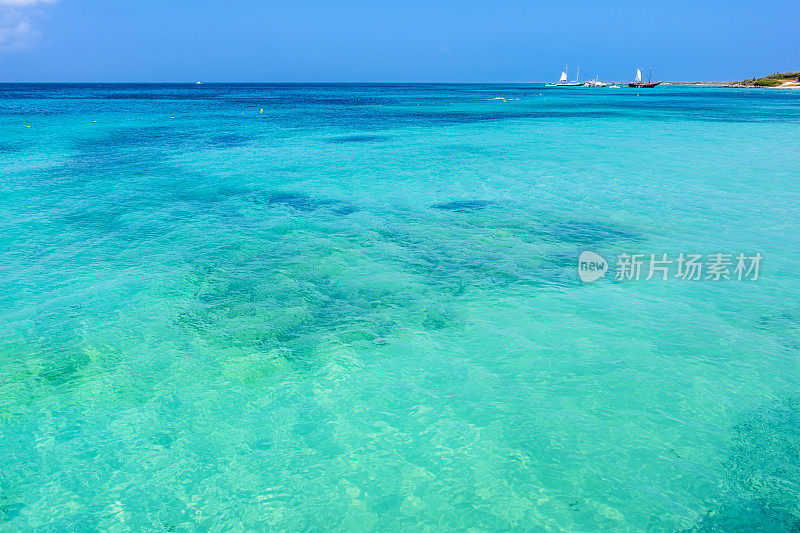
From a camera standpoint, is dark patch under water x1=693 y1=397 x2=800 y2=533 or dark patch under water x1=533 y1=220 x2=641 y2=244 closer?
dark patch under water x1=693 y1=397 x2=800 y2=533

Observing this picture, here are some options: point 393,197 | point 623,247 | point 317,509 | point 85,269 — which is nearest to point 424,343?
point 317,509

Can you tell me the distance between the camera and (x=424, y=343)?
29.7 ft

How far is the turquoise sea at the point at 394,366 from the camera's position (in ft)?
19.2

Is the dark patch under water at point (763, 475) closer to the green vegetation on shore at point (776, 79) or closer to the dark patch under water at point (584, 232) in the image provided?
the dark patch under water at point (584, 232)

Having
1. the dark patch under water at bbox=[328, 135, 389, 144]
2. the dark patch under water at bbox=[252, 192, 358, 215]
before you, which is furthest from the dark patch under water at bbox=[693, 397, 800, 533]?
the dark patch under water at bbox=[328, 135, 389, 144]


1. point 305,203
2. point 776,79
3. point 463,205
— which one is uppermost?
point 776,79

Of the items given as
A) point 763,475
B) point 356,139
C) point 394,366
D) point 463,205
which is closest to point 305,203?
point 463,205

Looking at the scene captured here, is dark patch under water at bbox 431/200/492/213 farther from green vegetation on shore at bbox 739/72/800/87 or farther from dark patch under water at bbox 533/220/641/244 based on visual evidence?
green vegetation on shore at bbox 739/72/800/87

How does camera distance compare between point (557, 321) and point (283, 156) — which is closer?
point (557, 321)

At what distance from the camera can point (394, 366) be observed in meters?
8.45

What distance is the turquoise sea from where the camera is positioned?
5852 mm

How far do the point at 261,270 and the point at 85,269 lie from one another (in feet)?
14.7

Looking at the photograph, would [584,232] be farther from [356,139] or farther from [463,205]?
[356,139]

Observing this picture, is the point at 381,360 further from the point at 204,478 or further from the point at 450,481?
the point at 204,478
